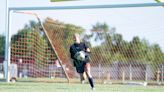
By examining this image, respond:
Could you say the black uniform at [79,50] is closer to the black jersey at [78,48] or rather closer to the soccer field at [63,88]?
the black jersey at [78,48]

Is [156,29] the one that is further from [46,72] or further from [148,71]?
[46,72]

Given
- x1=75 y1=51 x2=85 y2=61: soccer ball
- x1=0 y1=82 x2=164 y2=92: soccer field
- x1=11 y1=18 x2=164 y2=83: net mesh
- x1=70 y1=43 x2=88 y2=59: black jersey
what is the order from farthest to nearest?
x1=11 y1=18 x2=164 y2=83: net mesh, x1=70 y1=43 x2=88 y2=59: black jersey, x1=75 y1=51 x2=85 y2=61: soccer ball, x1=0 y1=82 x2=164 y2=92: soccer field

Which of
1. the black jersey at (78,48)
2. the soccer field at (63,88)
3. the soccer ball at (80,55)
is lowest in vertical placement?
the soccer field at (63,88)

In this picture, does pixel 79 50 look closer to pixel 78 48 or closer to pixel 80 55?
pixel 78 48

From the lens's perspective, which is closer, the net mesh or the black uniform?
the black uniform

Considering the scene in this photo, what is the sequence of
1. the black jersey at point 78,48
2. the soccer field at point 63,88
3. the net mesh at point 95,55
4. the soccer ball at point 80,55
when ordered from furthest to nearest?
the net mesh at point 95,55 < the black jersey at point 78,48 < the soccer ball at point 80,55 < the soccer field at point 63,88

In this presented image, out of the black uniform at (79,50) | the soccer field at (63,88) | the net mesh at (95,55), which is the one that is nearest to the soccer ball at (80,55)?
the black uniform at (79,50)

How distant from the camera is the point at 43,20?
1727 centimetres

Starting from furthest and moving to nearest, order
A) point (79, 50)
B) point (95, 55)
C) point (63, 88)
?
point (95, 55) < point (79, 50) < point (63, 88)

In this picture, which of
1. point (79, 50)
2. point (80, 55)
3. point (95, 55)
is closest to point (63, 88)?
point (80, 55)

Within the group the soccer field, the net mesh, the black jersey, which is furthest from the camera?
the net mesh

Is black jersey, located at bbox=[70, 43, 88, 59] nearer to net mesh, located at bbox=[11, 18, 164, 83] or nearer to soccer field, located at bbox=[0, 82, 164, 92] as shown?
soccer field, located at bbox=[0, 82, 164, 92]

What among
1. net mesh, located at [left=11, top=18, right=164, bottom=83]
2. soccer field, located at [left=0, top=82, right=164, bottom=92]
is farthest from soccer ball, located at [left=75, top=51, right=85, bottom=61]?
net mesh, located at [left=11, top=18, right=164, bottom=83]

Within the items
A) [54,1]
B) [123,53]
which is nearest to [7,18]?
[54,1]
